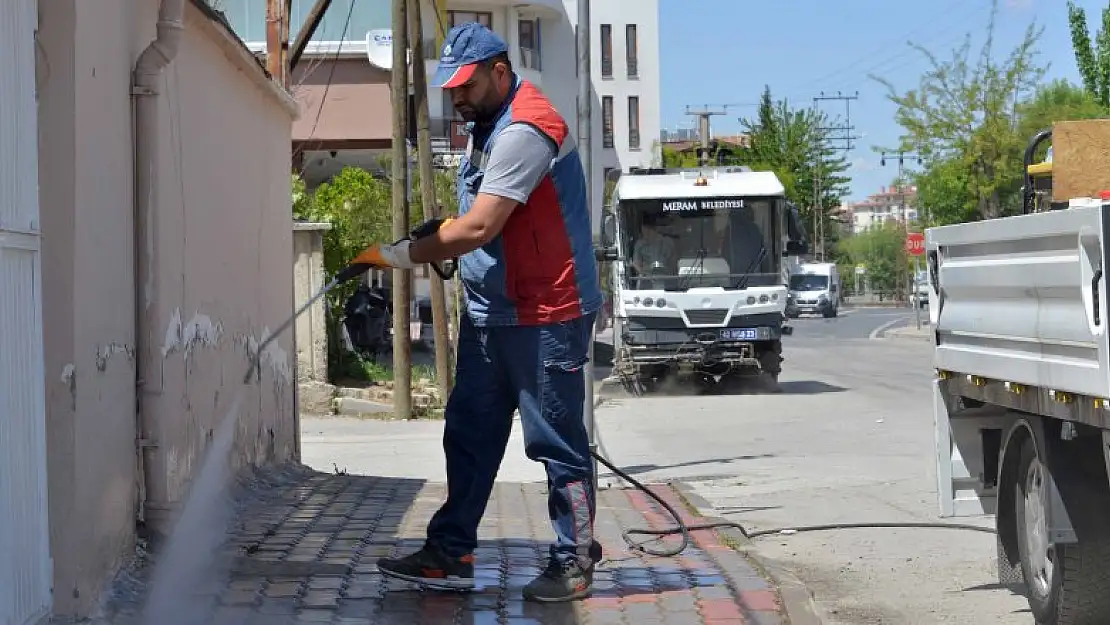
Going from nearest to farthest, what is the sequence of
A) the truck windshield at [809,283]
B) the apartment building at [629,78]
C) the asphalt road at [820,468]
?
the asphalt road at [820,468]
the truck windshield at [809,283]
the apartment building at [629,78]

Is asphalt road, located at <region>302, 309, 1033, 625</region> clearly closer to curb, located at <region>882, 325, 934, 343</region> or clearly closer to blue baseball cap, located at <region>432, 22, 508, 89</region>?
blue baseball cap, located at <region>432, 22, 508, 89</region>

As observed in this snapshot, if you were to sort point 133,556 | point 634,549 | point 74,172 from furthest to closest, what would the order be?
point 634,549, point 133,556, point 74,172

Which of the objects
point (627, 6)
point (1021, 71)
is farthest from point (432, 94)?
point (627, 6)

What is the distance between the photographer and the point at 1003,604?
641 centimetres

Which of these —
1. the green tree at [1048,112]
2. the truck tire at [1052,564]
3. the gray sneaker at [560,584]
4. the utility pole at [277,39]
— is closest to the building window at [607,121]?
the green tree at [1048,112]

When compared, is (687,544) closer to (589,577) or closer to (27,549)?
(589,577)

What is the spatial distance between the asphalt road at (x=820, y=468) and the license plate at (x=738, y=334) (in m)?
0.83

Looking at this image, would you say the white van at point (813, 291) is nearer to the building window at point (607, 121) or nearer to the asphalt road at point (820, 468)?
the building window at point (607, 121)

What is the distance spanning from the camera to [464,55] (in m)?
5.39

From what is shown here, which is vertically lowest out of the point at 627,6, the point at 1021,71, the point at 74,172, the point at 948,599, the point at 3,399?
the point at 948,599

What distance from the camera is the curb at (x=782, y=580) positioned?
550 cm

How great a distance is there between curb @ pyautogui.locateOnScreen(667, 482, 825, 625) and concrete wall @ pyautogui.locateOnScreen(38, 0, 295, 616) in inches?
96.8

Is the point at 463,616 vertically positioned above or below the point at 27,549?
below

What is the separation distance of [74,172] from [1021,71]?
3549 centimetres
